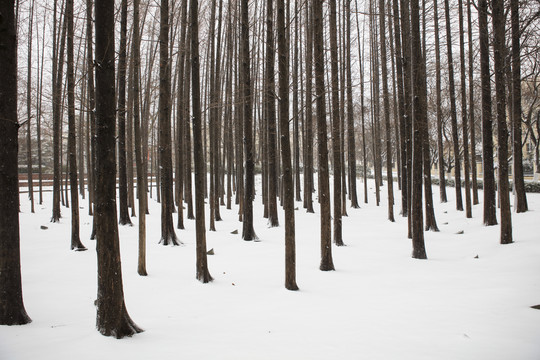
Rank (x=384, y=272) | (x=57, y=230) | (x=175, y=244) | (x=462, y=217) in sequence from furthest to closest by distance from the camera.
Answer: (x=462, y=217)
(x=57, y=230)
(x=175, y=244)
(x=384, y=272)

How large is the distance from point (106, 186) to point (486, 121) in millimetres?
11001

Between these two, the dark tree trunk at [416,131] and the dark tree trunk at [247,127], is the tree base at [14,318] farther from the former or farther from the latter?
the dark tree trunk at [416,131]

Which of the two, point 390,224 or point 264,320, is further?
point 390,224

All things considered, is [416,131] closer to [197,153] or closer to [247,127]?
[247,127]

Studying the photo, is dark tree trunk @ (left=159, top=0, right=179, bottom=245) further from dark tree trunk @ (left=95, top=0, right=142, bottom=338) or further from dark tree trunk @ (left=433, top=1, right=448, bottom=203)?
dark tree trunk @ (left=433, top=1, right=448, bottom=203)

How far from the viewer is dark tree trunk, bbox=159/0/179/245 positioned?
8.02 meters

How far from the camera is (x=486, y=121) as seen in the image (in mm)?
10078

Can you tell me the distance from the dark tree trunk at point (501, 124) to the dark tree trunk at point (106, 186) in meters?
8.89

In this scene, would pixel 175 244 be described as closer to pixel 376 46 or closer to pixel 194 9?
pixel 194 9

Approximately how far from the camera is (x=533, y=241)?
8.00 metres

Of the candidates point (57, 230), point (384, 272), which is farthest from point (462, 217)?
point (57, 230)

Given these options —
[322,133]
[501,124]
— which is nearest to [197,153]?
[322,133]

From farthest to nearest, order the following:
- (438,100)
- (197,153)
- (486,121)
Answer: (438,100)
(486,121)
(197,153)

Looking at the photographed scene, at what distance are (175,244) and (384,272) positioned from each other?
6.13 metres
